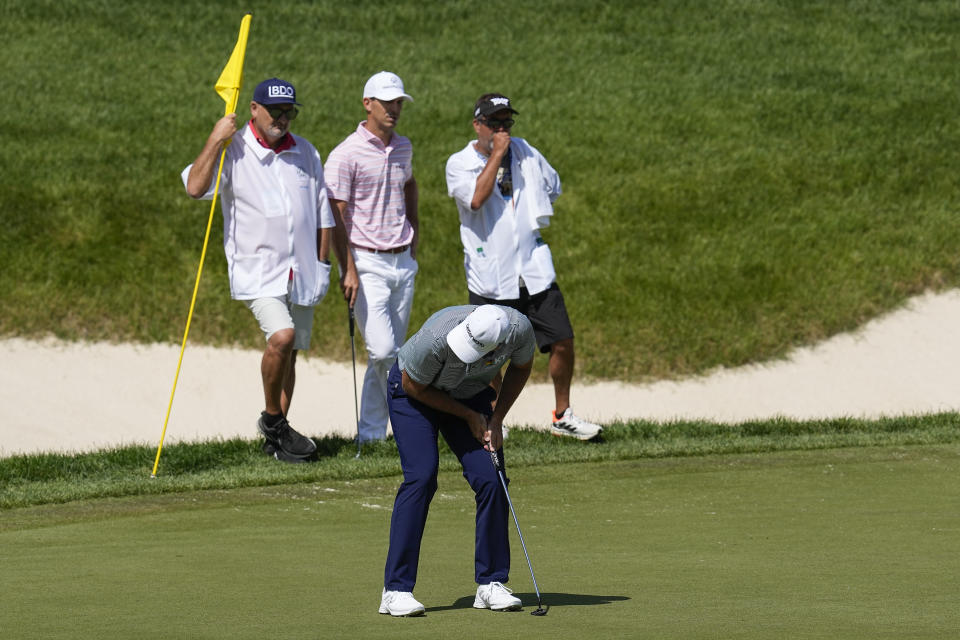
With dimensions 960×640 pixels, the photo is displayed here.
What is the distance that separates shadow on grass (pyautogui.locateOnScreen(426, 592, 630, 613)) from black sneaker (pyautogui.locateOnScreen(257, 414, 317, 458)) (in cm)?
400

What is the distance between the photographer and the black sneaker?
9.98 metres

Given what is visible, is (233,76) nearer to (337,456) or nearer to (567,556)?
(337,456)

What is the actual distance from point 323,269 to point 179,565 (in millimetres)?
3550

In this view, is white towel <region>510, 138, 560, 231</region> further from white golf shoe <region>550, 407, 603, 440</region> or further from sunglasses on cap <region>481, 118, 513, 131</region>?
white golf shoe <region>550, 407, 603, 440</region>

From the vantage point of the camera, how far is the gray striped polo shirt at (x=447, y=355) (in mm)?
5875

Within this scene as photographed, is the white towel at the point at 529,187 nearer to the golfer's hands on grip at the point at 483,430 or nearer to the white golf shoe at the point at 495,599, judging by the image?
the golfer's hands on grip at the point at 483,430

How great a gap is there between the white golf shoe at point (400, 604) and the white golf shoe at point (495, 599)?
0.29 metres

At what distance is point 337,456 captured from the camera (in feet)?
33.4

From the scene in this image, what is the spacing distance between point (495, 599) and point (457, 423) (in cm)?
76

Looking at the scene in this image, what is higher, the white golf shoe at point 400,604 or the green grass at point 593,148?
the green grass at point 593,148

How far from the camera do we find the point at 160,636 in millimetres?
5105

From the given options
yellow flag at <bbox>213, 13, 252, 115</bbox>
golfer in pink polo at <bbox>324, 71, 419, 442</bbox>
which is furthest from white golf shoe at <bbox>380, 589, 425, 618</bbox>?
yellow flag at <bbox>213, 13, 252, 115</bbox>

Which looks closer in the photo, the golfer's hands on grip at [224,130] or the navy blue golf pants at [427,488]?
the navy blue golf pants at [427,488]

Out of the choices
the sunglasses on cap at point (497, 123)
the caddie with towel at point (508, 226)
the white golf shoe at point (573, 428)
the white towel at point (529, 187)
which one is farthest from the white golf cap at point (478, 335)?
the white golf shoe at point (573, 428)
